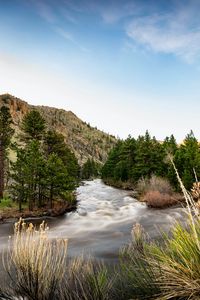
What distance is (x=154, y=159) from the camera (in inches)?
1933

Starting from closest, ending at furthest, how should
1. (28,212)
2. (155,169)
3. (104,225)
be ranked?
(104,225) < (28,212) < (155,169)

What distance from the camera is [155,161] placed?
162 ft

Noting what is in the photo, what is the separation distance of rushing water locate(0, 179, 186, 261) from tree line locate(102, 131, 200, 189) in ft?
19.4

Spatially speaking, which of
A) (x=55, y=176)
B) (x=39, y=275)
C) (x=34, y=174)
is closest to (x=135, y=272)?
(x=39, y=275)

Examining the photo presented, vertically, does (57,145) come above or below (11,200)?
above

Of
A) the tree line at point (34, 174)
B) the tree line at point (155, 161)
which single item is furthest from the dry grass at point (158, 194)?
the tree line at point (34, 174)

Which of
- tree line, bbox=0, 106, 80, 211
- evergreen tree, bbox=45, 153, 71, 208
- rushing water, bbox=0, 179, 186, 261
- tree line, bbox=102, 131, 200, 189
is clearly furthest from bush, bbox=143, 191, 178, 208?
evergreen tree, bbox=45, 153, 71, 208

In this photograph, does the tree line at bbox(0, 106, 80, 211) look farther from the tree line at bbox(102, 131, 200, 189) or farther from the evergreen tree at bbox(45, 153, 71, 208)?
the tree line at bbox(102, 131, 200, 189)

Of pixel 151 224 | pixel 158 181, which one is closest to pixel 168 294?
pixel 151 224

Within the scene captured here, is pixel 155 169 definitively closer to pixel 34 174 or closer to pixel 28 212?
pixel 34 174

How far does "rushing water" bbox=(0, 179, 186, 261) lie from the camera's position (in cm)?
1589

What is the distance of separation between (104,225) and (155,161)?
28.7 metres

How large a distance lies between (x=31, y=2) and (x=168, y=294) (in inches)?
643

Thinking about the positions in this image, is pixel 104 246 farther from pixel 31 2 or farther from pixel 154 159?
pixel 154 159
